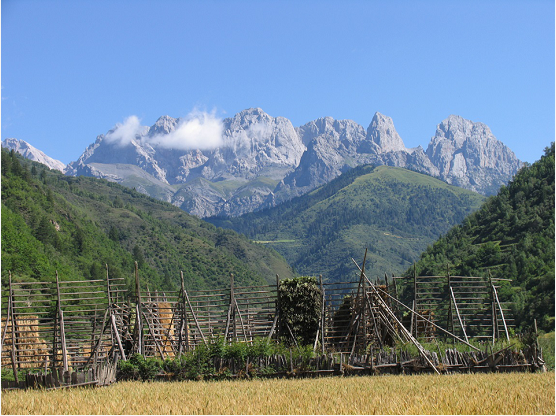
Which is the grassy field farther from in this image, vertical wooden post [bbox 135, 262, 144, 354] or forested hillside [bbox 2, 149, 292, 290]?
forested hillside [bbox 2, 149, 292, 290]

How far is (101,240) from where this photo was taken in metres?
100

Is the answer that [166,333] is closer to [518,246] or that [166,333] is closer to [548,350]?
[548,350]

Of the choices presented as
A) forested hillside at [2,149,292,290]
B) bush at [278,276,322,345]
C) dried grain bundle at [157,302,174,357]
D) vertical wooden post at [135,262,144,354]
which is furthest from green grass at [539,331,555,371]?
forested hillside at [2,149,292,290]

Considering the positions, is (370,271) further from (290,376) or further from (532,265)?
(290,376)

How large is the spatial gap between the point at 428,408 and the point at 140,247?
105922 millimetres

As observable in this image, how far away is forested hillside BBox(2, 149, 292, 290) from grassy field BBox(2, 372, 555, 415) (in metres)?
38.9

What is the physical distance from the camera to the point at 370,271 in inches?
6220

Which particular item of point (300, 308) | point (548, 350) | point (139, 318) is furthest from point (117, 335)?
point (548, 350)

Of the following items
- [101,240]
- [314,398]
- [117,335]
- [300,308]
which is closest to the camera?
[314,398]

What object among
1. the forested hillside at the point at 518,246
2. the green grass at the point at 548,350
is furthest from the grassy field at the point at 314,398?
the forested hillside at the point at 518,246

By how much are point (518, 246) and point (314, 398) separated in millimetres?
47044

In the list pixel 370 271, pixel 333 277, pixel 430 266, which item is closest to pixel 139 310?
pixel 430 266

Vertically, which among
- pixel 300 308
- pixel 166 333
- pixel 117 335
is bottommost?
pixel 166 333

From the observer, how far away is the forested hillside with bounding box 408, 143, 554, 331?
3856cm
